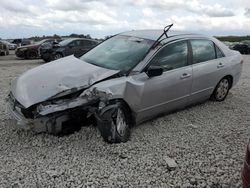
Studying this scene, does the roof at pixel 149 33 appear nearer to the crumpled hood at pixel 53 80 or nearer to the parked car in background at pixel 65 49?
the crumpled hood at pixel 53 80

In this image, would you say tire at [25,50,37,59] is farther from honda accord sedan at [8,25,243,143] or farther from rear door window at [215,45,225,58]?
rear door window at [215,45,225,58]

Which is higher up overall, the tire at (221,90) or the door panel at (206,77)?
the door panel at (206,77)

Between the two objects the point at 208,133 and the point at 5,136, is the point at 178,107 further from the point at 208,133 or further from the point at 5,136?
the point at 5,136

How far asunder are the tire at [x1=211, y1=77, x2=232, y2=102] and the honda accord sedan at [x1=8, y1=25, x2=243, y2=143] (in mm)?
88

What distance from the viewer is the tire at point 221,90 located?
6820mm

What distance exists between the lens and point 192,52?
604cm

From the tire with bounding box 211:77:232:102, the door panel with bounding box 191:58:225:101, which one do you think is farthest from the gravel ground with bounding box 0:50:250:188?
the tire with bounding box 211:77:232:102

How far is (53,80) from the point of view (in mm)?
4750

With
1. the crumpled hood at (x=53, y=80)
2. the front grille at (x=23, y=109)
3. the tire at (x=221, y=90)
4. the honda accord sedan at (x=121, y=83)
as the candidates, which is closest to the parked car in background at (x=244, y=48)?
the tire at (x=221, y=90)

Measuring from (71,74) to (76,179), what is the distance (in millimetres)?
1746

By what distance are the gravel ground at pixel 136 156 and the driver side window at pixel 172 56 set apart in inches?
38.8

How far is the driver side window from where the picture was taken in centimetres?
538

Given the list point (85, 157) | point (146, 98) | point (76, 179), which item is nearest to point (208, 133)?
point (146, 98)

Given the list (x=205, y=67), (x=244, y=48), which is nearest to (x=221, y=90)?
(x=205, y=67)
